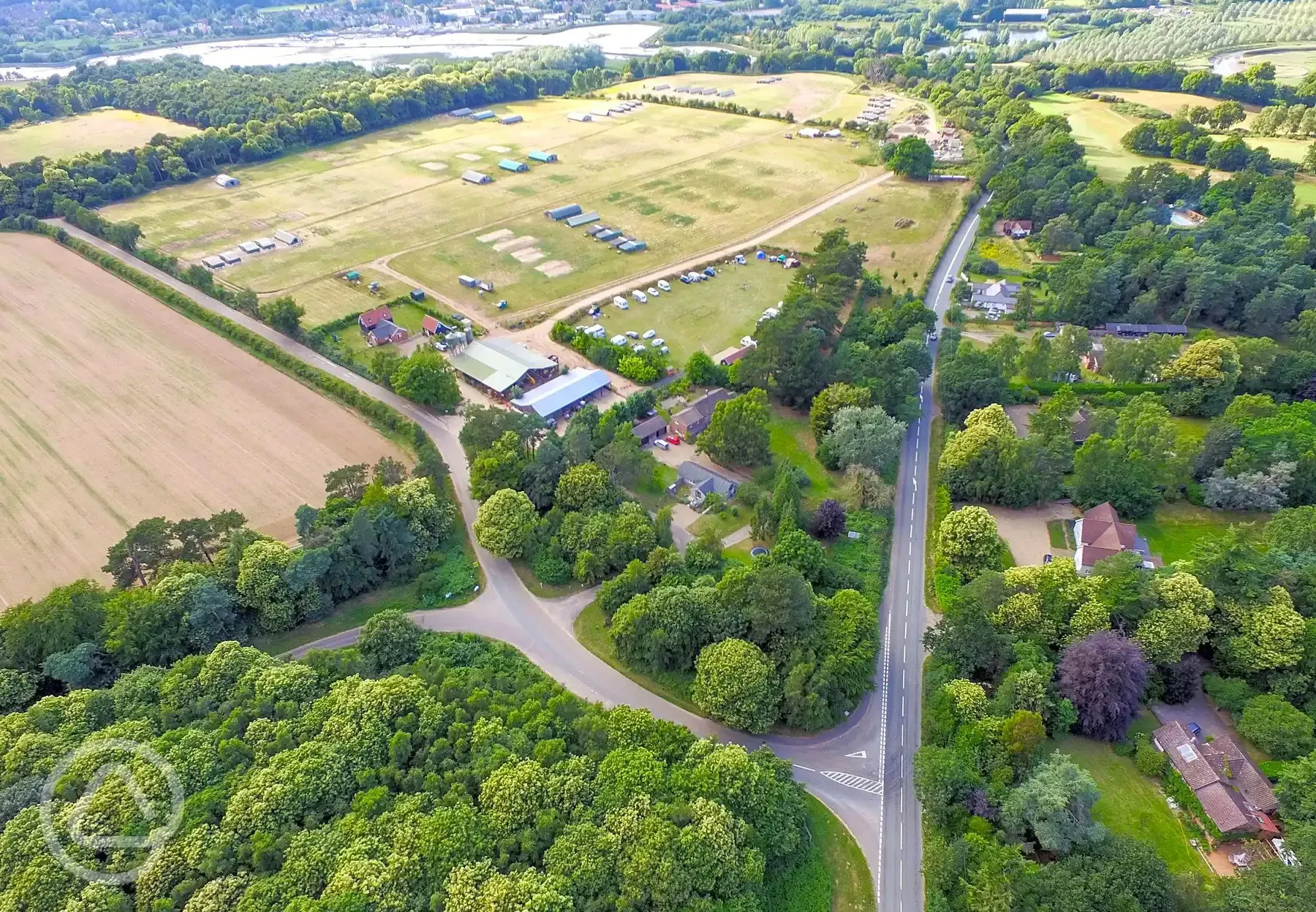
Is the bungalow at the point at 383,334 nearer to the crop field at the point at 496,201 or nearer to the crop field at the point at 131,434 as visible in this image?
the crop field at the point at 496,201

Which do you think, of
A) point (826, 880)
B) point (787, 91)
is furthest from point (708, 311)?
point (787, 91)

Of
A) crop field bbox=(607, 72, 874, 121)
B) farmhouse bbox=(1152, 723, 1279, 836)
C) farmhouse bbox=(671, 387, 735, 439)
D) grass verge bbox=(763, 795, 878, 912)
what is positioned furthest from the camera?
crop field bbox=(607, 72, 874, 121)

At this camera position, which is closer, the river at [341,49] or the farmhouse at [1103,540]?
the farmhouse at [1103,540]

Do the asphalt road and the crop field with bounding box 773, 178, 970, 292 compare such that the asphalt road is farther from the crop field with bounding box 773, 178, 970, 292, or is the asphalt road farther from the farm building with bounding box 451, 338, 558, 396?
the crop field with bounding box 773, 178, 970, 292

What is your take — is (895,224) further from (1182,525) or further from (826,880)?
(826,880)

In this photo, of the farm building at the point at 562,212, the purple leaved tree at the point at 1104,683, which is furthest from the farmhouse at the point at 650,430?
the farm building at the point at 562,212

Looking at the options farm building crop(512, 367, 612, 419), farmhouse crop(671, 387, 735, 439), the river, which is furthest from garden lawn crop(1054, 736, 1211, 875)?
the river
